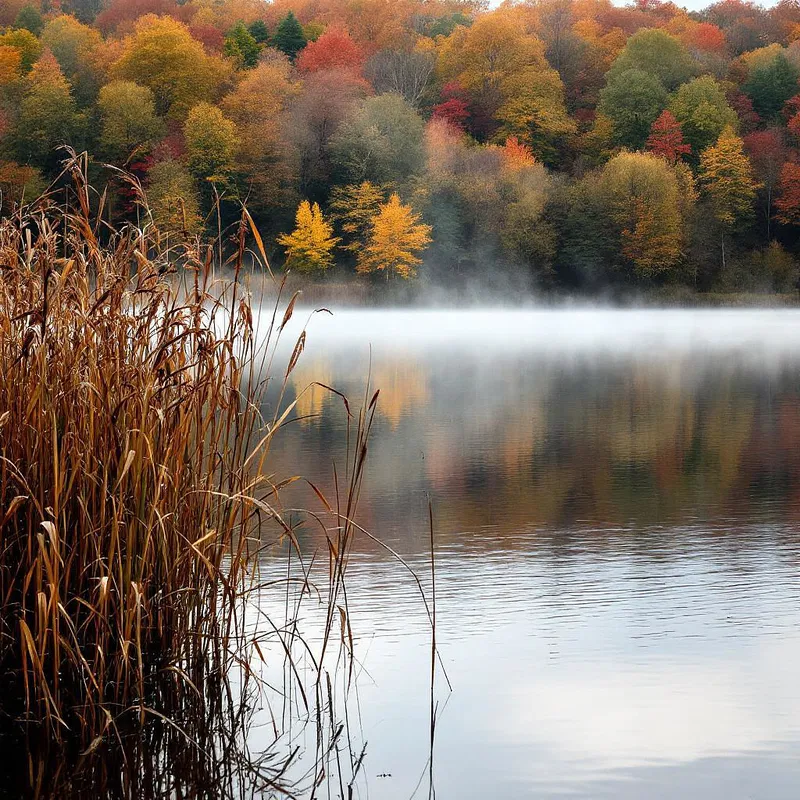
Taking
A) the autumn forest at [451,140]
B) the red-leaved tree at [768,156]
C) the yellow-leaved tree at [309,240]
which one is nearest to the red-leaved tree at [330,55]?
the autumn forest at [451,140]

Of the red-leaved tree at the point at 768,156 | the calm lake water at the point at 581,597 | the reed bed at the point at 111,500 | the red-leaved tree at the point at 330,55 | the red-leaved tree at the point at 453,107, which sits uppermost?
the red-leaved tree at the point at 330,55

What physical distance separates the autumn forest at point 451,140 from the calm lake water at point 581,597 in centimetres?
4229

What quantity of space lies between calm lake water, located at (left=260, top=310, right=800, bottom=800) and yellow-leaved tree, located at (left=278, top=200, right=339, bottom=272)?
4707 centimetres

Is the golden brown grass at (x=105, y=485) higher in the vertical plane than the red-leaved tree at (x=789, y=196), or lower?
lower

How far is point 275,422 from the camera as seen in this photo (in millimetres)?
4016

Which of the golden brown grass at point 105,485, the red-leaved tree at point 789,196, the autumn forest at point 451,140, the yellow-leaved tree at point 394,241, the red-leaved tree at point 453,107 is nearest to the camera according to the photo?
the golden brown grass at point 105,485

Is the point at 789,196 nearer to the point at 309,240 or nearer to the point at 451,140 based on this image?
the point at 451,140

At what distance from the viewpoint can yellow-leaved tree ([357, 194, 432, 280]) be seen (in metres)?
61.9

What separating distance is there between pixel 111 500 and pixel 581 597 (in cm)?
252

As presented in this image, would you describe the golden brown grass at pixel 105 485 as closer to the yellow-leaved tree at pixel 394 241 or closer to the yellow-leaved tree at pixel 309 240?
the yellow-leaved tree at pixel 309 240

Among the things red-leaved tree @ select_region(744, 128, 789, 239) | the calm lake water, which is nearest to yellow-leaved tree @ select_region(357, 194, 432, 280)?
red-leaved tree @ select_region(744, 128, 789, 239)

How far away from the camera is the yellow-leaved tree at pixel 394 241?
61938 millimetres

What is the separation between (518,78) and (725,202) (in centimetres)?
1464

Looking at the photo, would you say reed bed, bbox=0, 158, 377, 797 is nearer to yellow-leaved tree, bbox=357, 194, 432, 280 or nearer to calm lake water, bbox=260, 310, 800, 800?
calm lake water, bbox=260, 310, 800, 800
